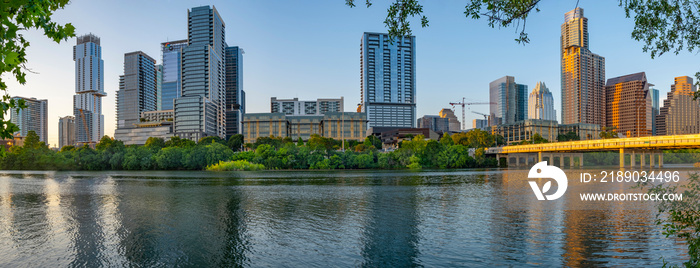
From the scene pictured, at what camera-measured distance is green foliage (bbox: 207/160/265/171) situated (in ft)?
378

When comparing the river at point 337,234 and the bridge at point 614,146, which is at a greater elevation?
the bridge at point 614,146

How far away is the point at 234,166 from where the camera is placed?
4569 inches

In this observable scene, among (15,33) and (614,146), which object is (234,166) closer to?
(614,146)

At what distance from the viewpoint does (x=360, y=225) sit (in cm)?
2498

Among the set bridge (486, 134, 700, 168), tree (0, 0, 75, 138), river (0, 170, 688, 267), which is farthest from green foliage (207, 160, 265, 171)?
tree (0, 0, 75, 138)

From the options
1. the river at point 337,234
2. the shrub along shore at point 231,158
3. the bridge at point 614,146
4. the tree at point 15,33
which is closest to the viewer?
the tree at point 15,33

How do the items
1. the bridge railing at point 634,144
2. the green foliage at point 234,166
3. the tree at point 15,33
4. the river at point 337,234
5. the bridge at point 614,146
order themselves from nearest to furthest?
the tree at point 15,33 → the river at point 337,234 → the bridge railing at point 634,144 → the bridge at point 614,146 → the green foliage at point 234,166

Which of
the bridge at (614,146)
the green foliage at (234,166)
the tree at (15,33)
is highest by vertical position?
the tree at (15,33)

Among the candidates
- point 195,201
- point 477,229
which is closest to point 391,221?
point 477,229

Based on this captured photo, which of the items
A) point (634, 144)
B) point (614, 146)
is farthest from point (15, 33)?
point (614, 146)

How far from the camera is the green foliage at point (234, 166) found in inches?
4537

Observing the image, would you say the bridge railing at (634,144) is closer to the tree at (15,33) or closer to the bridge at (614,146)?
the bridge at (614,146)

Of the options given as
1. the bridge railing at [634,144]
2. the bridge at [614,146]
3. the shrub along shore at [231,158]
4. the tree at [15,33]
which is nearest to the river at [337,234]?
the tree at [15,33]

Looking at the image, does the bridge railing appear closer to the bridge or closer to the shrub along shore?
the bridge
